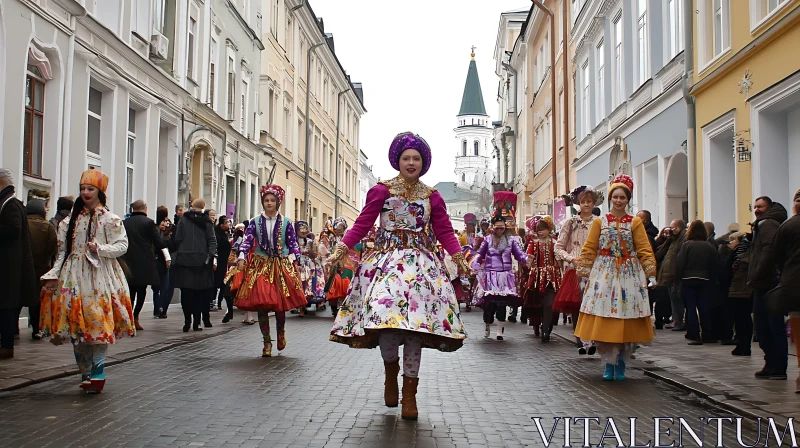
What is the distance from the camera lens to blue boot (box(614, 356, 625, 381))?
893 cm

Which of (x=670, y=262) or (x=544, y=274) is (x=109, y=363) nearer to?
(x=544, y=274)

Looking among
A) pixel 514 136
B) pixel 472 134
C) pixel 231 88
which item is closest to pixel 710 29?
pixel 231 88

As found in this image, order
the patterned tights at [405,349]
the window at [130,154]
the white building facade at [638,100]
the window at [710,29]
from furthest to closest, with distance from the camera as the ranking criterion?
the window at [130,154], the white building facade at [638,100], the window at [710,29], the patterned tights at [405,349]

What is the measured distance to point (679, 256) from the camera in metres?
13.0

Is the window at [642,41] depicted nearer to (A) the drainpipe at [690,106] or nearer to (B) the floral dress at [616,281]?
(A) the drainpipe at [690,106]

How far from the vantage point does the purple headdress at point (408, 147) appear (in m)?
7.03

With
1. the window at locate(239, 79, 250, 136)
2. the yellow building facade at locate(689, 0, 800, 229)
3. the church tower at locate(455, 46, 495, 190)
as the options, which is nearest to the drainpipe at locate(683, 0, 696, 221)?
the yellow building facade at locate(689, 0, 800, 229)

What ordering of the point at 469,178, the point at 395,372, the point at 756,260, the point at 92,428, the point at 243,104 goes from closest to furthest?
the point at 92,428
the point at 395,372
the point at 756,260
the point at 243,104
the point at 469,178

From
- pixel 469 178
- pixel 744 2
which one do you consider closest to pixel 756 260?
pixel 744 2

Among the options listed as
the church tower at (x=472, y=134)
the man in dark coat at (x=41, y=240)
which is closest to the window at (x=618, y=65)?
the man in dark coat at (x=41, y=240)

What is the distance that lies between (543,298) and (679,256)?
1.97 meters

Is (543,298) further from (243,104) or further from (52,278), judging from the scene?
(243,104)

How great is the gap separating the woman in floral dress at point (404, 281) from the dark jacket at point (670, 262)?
7.50 metres

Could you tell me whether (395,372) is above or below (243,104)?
below
